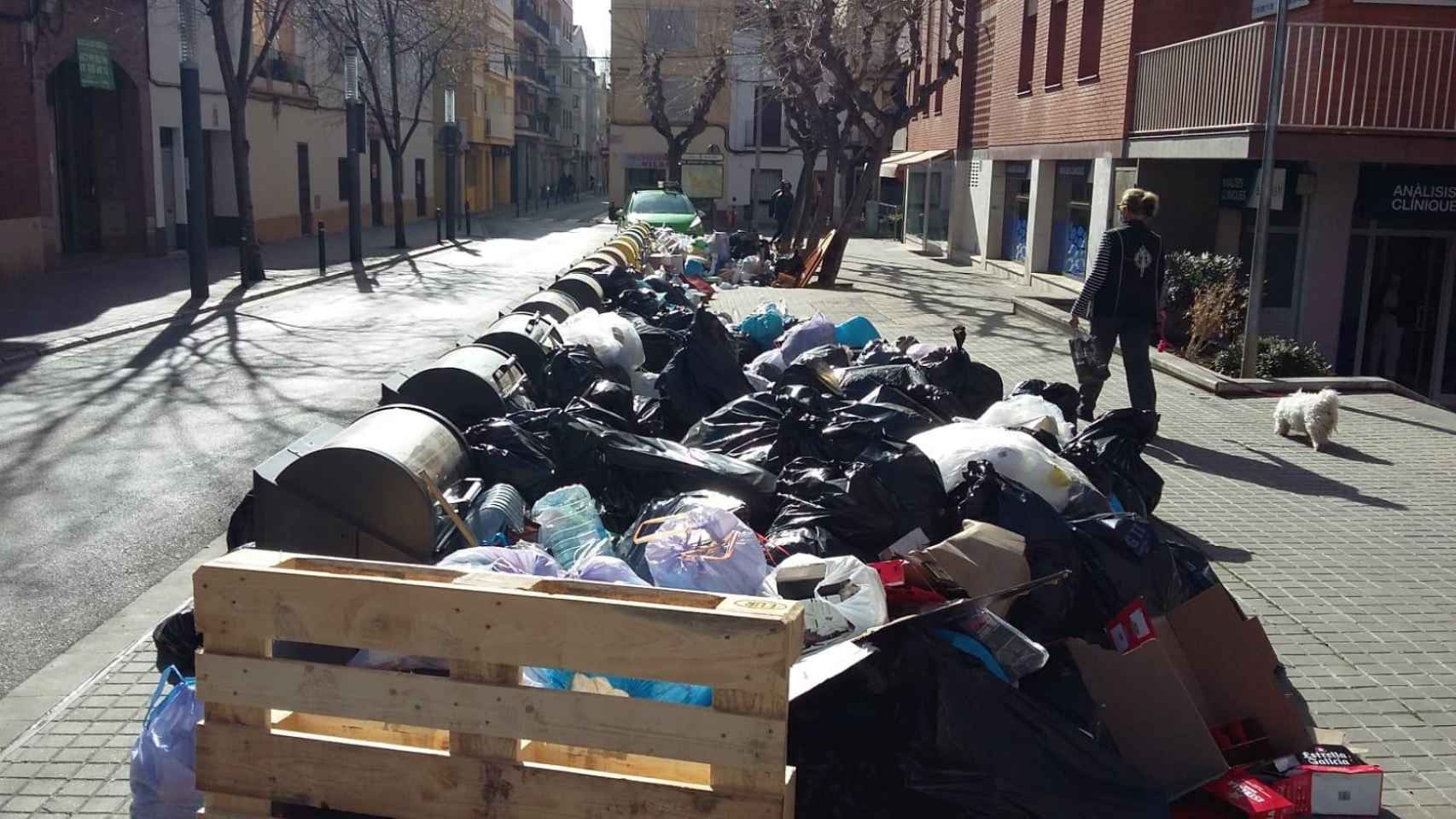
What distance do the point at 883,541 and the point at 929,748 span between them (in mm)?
1756

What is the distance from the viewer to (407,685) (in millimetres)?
3074

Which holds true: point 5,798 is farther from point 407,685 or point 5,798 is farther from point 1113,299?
point 1113,299

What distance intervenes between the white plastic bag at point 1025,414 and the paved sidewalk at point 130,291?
9671mm

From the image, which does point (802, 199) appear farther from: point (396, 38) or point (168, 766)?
point (168, 766)

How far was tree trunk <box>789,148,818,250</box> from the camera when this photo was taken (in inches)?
1260

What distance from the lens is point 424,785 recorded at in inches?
122

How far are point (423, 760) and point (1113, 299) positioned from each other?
7.27 m

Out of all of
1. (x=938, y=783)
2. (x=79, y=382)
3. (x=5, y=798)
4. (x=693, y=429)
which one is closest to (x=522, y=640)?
(x=938, y=783)

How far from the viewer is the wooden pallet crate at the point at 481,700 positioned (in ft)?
9.56

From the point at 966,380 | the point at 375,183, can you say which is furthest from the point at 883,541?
the point at 375,183

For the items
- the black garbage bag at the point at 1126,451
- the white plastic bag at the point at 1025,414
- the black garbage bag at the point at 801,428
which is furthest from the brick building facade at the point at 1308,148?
the black garbage bag at the point at 801,428

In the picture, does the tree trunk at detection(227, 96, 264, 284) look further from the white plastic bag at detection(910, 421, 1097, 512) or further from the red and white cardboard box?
the red and white cardboard box

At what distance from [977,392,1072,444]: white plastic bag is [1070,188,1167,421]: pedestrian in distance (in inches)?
87.5

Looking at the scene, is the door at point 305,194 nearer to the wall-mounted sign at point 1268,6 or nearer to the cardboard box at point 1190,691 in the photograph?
the wall-mounted sign at point 1268,6
